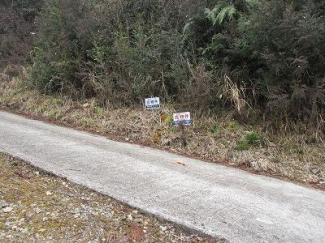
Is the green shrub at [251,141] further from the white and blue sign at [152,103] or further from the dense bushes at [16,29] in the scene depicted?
the dense bushes at [16,29]

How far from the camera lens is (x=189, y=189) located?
451 centimetres

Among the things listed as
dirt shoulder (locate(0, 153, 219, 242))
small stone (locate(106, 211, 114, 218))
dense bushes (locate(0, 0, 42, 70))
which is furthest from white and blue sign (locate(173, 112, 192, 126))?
dense bushes (locate(0, 0, 42, 70))

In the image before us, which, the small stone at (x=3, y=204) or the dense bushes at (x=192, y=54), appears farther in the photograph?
the dense bushes at (x=192, y=54)

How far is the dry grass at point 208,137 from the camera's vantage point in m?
5.72

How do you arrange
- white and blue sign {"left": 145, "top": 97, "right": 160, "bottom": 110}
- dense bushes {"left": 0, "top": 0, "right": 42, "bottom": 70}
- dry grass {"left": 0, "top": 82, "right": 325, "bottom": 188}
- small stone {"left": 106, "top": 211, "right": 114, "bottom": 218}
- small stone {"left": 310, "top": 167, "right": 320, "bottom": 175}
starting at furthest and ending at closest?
dense bushes {"left": 0, "top": 0, "right": 42, "bottom": 70} → white and blue sign {"left": 145, "top": 97, "right": 160, "bottom": 110} → dry grass {"left": 0, "top": 82, "right": 325, "bottom": 188} → small stone {"left": 310, "top": 167, "right": 320, "bottom": 175} → small stone {"left": 106, "top": 211, "right": 114, "bottom": 218}

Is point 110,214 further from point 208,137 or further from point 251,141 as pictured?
point 251,141

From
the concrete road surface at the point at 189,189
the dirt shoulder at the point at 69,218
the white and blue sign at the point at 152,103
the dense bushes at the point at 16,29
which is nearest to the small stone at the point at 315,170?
the concrete road surface at the point at 189,189

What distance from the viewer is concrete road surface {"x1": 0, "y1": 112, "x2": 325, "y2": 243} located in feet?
11.8

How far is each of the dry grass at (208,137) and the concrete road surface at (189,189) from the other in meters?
0.42

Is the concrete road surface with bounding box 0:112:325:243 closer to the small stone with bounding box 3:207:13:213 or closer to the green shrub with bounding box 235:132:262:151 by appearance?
the green shrub with bounding box 235:132:262:151

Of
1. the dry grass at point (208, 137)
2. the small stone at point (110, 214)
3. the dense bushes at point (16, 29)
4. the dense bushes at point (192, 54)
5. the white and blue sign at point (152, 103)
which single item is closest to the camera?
the small stone at point (110, 214)

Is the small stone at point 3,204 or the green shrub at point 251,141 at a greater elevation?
the green shrub at point 251,141

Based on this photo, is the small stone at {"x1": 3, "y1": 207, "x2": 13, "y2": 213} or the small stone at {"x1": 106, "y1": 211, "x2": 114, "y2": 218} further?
the small stone at {"x1": 106, "y1": 211, "x2": 114, "y2": 218}

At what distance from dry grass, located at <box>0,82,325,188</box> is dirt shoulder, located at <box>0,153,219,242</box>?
2.64 meters
